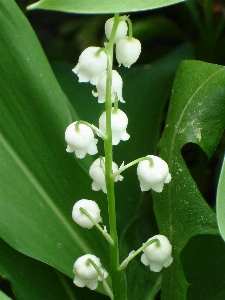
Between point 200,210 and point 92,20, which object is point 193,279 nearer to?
point 200,210

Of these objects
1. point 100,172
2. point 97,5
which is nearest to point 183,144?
point 100,172

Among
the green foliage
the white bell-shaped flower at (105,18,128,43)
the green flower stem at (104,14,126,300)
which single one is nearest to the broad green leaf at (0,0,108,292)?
the green foliage

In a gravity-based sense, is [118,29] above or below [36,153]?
above

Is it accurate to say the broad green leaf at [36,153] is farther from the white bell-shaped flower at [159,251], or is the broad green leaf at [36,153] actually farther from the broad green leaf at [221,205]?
the broad green leaf at [221,205]

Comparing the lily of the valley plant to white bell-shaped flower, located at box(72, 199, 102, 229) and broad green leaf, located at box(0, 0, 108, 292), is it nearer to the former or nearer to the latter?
white bell-shaped flower, located at box(72, 199, 102, 229)

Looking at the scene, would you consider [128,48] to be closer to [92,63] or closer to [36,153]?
[92,63]

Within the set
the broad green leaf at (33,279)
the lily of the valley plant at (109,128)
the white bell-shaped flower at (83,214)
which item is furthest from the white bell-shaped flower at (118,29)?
the broad green leaf at (33,279)
